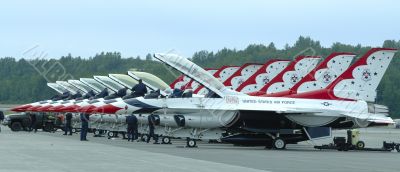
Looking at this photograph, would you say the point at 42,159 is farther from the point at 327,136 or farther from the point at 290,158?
the point at 327,136

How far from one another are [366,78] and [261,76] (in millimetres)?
8760

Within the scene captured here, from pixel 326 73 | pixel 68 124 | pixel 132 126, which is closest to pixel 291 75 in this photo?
pixel 326 73

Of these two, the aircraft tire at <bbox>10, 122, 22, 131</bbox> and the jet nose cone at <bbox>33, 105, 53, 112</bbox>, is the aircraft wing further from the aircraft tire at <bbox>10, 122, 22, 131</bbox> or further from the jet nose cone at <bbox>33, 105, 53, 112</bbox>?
the aircraft tire at <bbox>10, 122, 22, 131</bbox>

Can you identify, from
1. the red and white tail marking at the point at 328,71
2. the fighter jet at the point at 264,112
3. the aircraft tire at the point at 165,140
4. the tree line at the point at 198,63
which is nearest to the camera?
the fighter jet at the point at 264,112

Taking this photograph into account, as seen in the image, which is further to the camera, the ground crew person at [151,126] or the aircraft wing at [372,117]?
the ground crew person at [151,126]

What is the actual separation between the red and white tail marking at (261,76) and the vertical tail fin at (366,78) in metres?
8.03

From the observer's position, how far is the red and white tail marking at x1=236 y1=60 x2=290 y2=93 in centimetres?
4128

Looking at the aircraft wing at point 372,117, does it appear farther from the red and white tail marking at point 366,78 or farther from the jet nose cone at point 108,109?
the jet nose cone at point 108,109

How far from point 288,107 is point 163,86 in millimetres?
7320

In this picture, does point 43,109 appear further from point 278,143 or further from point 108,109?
point 278,143

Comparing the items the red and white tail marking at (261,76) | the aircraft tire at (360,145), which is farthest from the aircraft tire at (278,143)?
the red and white tail marking at (261,76)

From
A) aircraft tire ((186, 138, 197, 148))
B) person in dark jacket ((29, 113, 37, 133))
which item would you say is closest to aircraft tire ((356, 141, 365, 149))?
aircraft tire ((186, 138, 197, 148))

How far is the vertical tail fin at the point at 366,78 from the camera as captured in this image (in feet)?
110

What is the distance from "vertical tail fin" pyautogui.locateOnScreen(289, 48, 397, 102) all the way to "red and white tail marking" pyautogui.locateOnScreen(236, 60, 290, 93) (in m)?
8.03
